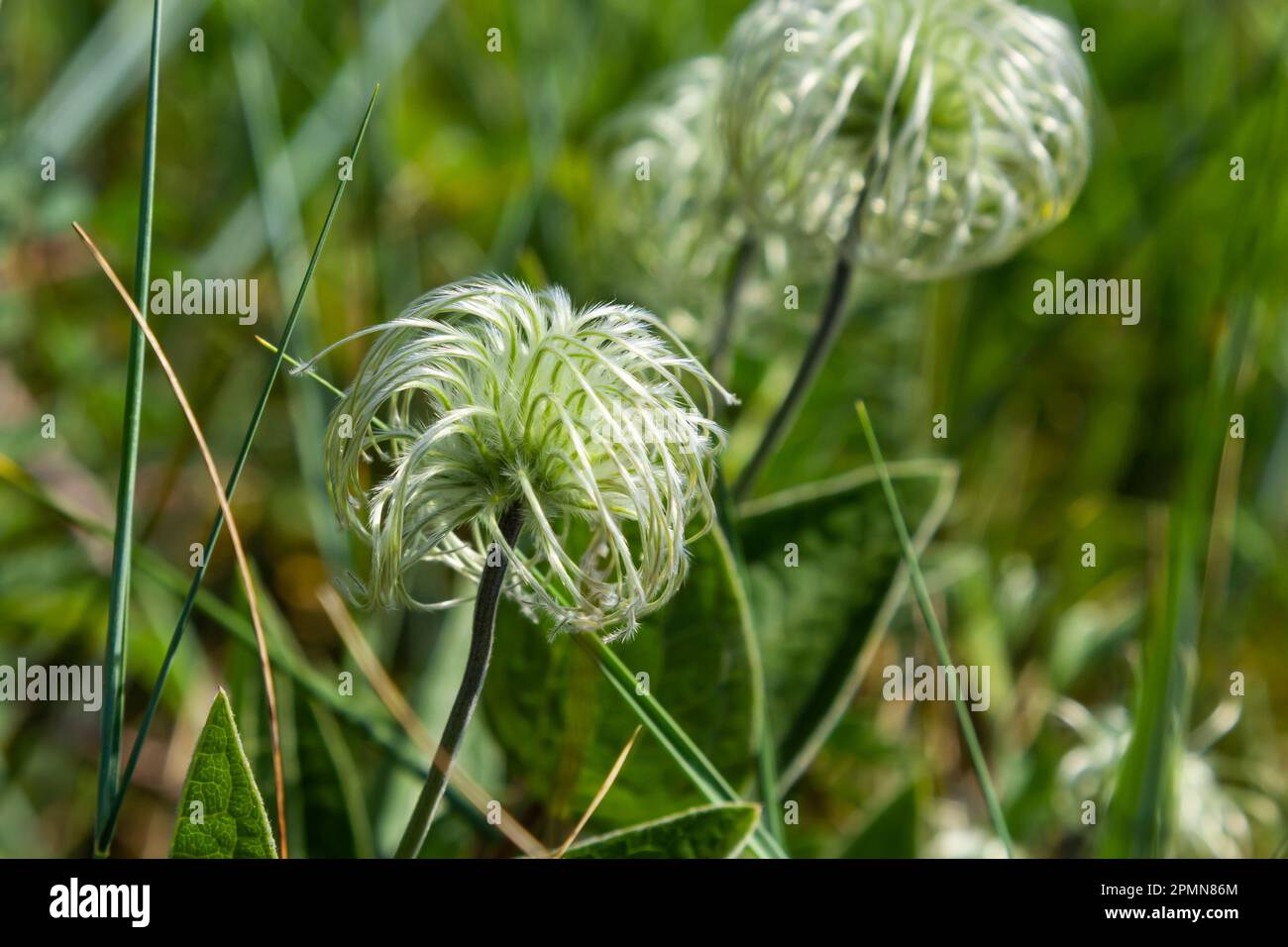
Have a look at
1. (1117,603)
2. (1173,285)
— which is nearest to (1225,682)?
(1117,603)

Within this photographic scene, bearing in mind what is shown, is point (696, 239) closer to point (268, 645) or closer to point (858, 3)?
point (858, 3)

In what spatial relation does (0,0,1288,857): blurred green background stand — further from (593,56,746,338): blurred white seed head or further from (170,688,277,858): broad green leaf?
(170,688,277,858): broad green leaf

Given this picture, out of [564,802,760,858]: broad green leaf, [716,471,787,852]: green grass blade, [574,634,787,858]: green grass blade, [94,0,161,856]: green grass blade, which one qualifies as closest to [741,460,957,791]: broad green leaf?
[716,471,787,852]: green grass blade

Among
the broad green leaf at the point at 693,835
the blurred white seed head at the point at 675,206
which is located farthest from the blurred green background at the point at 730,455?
the broad green leaf at the point at 693,835

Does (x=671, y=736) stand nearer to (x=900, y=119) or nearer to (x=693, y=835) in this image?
(x=693, y=835)

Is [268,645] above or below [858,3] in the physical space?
below

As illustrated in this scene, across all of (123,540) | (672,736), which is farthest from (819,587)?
(123,540)
